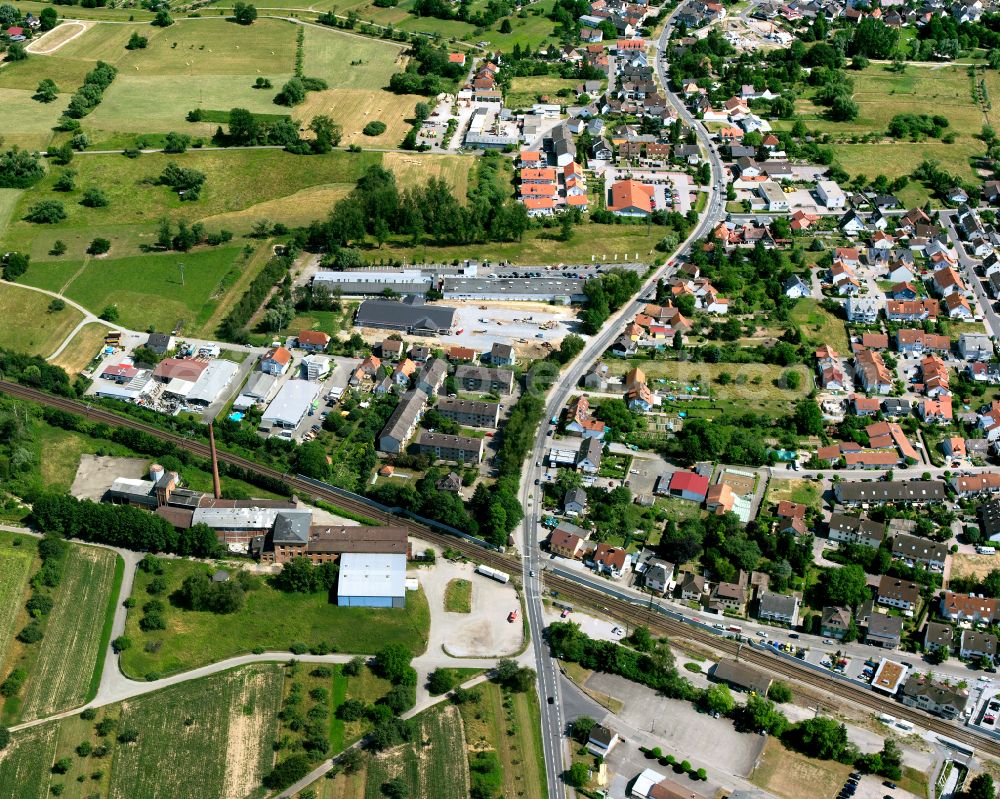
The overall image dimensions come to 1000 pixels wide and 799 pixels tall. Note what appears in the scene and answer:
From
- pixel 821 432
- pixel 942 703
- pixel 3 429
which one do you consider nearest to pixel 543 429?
pixel 821 432

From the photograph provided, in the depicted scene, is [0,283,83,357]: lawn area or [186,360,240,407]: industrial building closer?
[186,360,240,407]: industrial building

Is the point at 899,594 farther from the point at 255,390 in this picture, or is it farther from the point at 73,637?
the point at 73,637

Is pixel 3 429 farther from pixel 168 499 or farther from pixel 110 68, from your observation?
pixel 110 68

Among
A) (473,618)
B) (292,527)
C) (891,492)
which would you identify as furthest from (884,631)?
(292,527)

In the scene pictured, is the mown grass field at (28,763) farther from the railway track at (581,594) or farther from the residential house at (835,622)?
the residential house at (835,622)

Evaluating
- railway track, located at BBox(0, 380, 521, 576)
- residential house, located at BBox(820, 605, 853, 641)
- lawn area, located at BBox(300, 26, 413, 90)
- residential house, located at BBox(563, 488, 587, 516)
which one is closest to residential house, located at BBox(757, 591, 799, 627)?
residential house, located at BBox(820, 605, 853, 641)

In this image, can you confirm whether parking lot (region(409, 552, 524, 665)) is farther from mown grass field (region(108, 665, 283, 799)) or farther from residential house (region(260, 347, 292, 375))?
residential house (region(260, 347, 292, 375))

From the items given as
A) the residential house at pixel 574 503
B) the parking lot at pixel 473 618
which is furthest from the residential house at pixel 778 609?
the parking lot at pixel 473 618
